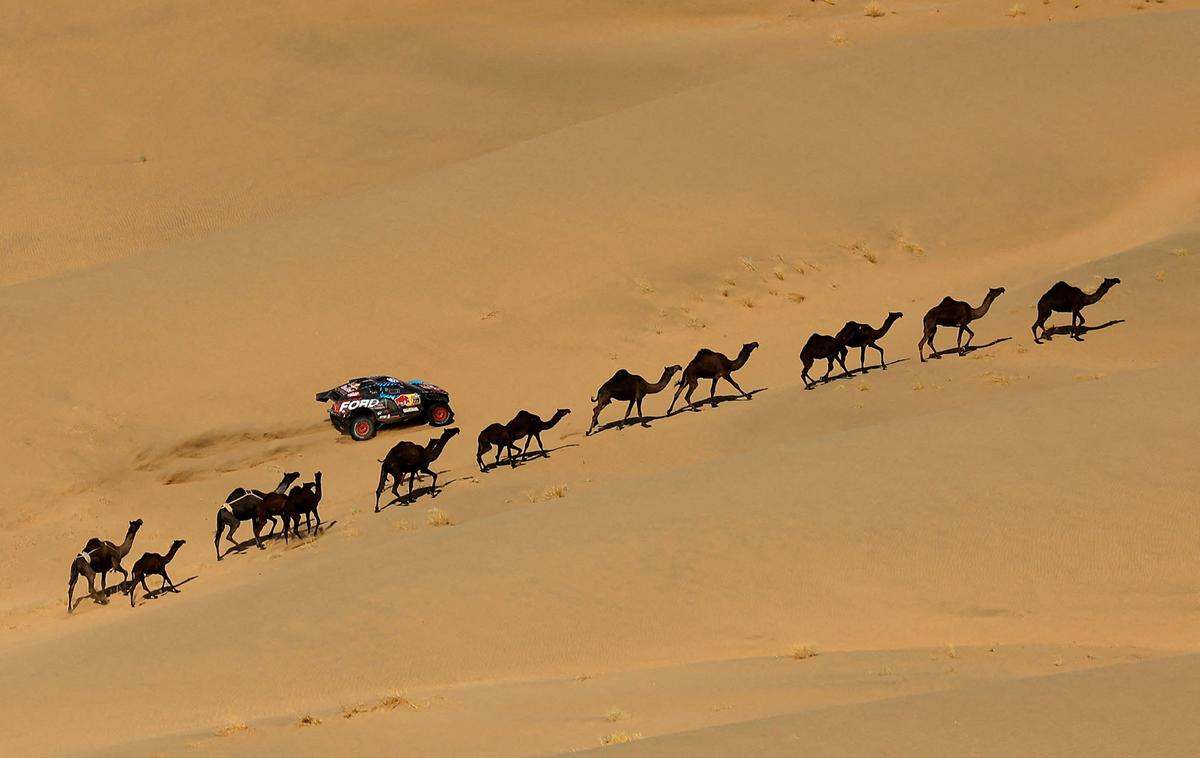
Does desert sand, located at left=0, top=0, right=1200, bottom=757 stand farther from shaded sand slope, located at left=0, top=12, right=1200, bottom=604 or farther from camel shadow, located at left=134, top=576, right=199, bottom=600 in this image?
camel shadow, located at left=134, top=576, right=199, bottom=600

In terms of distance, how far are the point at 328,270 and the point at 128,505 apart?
7.75 meters

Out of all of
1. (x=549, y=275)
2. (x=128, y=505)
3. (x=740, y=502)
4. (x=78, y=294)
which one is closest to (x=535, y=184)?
(x=549, y=275)

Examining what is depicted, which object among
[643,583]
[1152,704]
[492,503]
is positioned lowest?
[1152,704]

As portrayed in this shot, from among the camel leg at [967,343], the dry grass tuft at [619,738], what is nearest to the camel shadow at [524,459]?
the camel leg at [967,343]

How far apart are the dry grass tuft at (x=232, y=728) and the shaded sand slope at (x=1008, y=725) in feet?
14.8

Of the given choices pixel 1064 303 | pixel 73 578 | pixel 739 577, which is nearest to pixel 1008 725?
pixel 739 577

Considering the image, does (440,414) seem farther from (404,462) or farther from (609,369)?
(404,462)

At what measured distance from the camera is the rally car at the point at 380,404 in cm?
3025

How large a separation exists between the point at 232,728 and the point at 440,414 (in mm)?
14449

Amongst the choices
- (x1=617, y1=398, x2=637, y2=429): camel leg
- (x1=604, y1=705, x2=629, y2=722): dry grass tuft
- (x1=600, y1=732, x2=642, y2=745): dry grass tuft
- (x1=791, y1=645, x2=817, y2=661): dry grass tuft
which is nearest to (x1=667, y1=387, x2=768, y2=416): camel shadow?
(x1=617, y1=398, x2=637, y2=429): camel leg

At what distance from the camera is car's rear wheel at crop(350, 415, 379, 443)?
30.3m

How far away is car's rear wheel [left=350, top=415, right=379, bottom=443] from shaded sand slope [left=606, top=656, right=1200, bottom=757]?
1715 centimetres

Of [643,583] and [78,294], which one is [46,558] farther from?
Result: [643,583]

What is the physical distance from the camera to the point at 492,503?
2478cm
